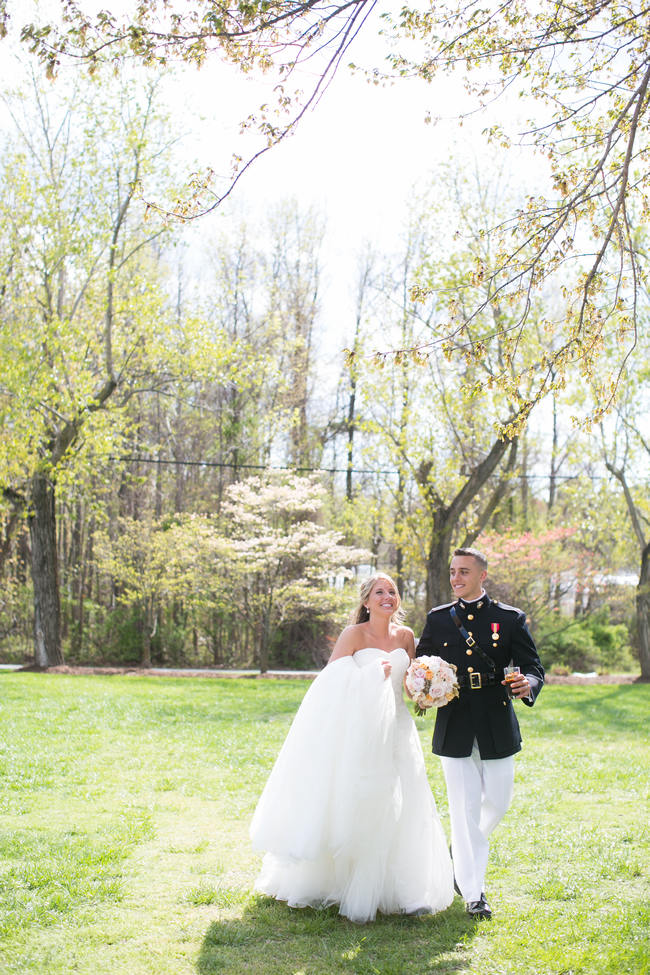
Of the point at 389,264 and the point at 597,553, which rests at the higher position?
the point at 389,264

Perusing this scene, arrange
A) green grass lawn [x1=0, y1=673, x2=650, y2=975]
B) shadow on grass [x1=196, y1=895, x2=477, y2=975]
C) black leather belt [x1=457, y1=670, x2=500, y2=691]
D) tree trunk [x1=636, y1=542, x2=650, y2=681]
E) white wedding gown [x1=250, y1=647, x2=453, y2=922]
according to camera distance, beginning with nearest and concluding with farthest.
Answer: shadow on grass [x1=196, y1=895, x2=477, y2=975], green grass lawn [x1=0, y1=673, x2=650, y2=975], white wedding gown [x1=250, y1=647, x2=453, y2=922], black leather belt [x1=457, y1=670, x2=500, y2=691], tree trunk [x1=636, y1=542, x2=650, y2=681]

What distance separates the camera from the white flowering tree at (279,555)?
20.7m

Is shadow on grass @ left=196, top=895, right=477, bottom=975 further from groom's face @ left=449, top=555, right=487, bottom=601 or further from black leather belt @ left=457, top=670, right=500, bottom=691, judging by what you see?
groom's face @ left=449, top=555, right=487, bottom=601

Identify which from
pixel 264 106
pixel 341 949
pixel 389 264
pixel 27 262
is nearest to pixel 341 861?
pixel 341 949

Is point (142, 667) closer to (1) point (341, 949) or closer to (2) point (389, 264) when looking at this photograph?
(2) point (389, 264)

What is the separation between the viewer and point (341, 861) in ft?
15.9

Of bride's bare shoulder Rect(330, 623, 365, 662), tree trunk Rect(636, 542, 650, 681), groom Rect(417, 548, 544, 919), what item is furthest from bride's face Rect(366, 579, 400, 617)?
tree trunk Rect(636, 542, 650, 681)

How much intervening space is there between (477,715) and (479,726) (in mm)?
63

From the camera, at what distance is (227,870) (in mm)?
5711

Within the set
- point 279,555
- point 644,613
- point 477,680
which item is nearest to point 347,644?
point 477,680

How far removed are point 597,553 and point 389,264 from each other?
39.7ft

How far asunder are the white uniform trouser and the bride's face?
0.93 meters

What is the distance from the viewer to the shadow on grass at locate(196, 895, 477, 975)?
415 cm

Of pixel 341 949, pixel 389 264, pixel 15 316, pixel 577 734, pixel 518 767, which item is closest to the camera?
pixel 341 949
